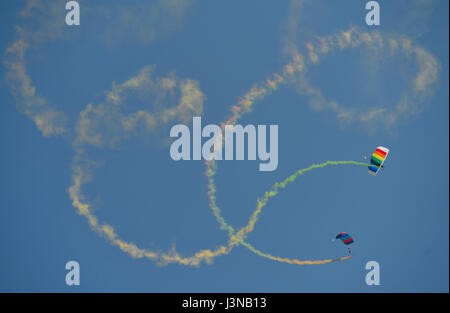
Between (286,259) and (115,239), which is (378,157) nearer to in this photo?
(286,259)

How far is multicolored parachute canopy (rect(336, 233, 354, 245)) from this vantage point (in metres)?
29.2

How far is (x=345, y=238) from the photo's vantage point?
29375 mm

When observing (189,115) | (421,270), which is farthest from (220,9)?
(421,270)

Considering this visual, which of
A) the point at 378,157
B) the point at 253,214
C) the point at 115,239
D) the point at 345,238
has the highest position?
the point at 378,157

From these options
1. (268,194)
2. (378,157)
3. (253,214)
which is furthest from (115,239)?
(378,157)

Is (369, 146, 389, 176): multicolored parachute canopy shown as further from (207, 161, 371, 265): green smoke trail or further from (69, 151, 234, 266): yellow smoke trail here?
(69, 151, 234, 266): yellow smoke trail

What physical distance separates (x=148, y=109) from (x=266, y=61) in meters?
8.72

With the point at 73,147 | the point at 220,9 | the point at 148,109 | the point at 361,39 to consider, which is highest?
the point at 220,9

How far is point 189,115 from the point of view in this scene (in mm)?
29734

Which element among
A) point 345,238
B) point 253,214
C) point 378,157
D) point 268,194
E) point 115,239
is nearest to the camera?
point 378,157

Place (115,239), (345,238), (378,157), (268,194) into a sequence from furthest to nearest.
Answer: (268,194) < (115,239) < (345,238) < (378,157)

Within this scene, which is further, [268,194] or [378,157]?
[268,194]

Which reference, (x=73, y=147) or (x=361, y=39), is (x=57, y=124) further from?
(x=361, y=39)
